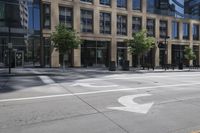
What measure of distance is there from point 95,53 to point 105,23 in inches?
205

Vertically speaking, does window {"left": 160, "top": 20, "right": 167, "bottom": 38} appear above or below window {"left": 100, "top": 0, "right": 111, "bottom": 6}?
below

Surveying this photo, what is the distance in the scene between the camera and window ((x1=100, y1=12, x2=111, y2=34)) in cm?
3906

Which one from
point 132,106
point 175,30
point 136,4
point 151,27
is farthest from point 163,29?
point 132,106

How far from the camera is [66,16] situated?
118 ft

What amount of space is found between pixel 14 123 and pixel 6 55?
28.1m

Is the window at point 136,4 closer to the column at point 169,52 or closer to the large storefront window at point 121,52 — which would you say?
the large storefront window at point 121,52

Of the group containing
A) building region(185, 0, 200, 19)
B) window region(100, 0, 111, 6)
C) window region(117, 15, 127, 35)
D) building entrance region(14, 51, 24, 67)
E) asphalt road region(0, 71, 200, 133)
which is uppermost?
building region(185, 0, 200, 19)

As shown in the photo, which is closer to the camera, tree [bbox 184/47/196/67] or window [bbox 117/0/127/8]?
window [bbox 117/0/127/8]

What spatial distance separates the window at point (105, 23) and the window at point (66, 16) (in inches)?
208

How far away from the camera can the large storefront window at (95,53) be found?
1484 inches

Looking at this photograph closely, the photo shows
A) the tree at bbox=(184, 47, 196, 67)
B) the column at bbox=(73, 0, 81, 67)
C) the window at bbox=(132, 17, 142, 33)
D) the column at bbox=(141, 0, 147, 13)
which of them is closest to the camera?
the column at bbox=(73, 0, 81, 67)

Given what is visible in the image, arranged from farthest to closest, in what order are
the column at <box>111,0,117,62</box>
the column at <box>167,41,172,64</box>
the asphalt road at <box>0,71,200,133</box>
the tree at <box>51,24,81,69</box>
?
the column at <box>167,41,172,64</box> < the column at <box>111,0,117,62</box> < the tree at <box>51,24,81,69</box> < the asphalt road at <box>0,71,200,133</box>

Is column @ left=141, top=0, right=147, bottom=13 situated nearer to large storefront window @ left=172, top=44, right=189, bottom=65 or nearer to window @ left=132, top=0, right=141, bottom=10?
window @ left=132, top=0, right=141, bottom=10

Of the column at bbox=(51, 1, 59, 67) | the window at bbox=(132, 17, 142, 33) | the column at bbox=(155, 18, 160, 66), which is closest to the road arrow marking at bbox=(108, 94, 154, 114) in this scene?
the column at bbox=(51, 1, 59, 67)
